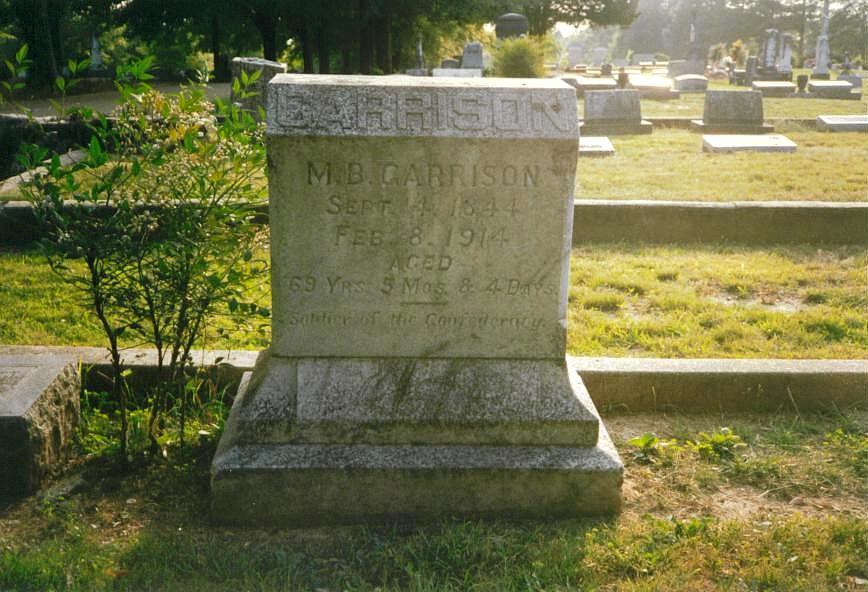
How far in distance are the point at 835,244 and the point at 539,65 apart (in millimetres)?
15677

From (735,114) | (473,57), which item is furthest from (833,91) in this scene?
(735,114)

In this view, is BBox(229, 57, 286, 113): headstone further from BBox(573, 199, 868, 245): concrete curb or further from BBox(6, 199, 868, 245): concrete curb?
BBox(573, 199, 868, 245): concrete curb

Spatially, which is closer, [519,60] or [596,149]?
[596,149]

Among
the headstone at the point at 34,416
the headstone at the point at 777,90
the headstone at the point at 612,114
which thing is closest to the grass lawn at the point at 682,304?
the headstone at the point at 34,416

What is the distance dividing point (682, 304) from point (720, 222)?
6.64ft

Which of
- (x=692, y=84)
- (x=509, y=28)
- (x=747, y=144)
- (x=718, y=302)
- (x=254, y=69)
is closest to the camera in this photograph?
(x=718, y=302)

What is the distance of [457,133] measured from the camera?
314 cm

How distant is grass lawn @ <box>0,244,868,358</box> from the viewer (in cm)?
499

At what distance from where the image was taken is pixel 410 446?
3357 millimetres

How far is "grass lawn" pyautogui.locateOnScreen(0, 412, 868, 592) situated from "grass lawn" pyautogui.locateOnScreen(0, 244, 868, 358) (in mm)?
1148

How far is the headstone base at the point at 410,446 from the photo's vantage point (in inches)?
127

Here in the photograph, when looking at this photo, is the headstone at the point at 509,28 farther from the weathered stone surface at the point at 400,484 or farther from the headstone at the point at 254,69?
the weathered stone surface at the point at 400,484

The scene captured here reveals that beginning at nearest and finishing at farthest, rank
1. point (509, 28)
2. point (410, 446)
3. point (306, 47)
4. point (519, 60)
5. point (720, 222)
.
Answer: point (410, 446) < point (720, 222) < point (519, 60) < point (306, 47) < point (509, 28)

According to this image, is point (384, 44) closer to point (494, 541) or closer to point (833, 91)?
point (833, 91)
